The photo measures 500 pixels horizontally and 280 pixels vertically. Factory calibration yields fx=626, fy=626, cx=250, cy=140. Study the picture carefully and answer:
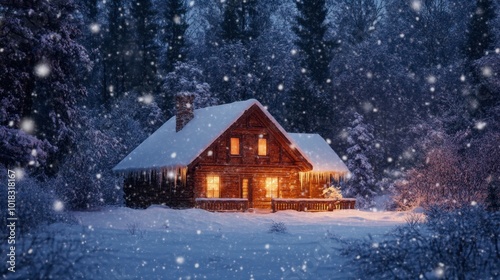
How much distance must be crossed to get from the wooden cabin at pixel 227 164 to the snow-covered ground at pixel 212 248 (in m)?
8.08

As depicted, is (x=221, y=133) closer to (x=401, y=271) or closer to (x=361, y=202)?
(x=361, y=202)

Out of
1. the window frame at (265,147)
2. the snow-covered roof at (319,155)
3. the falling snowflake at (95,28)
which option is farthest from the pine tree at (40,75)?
the falling snowflake at (95,28)

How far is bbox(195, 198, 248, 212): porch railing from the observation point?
32.8 metres

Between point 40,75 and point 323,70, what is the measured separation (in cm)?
3427

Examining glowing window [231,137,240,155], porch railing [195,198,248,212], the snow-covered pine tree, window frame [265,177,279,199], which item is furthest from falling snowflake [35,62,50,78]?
the snow-covered pine tree

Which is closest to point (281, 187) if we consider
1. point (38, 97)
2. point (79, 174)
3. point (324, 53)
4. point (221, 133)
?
point (221, 133)

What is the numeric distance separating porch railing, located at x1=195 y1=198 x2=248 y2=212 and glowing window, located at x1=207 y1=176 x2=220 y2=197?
326 centimetres

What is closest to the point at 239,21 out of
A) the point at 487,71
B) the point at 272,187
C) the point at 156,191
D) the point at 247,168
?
the point at 487,71

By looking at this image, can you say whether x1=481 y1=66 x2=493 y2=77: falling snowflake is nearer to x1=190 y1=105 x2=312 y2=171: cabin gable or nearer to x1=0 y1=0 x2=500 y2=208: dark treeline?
x1=0 y1=0 x2=500 y2=208: dark treeline

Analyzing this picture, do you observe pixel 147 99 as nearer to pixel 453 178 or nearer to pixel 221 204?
pixel 221 204

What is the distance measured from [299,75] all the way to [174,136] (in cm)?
1967

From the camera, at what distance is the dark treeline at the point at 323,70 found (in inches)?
1930

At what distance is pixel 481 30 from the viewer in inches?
1903

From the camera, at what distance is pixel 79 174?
32.2m
